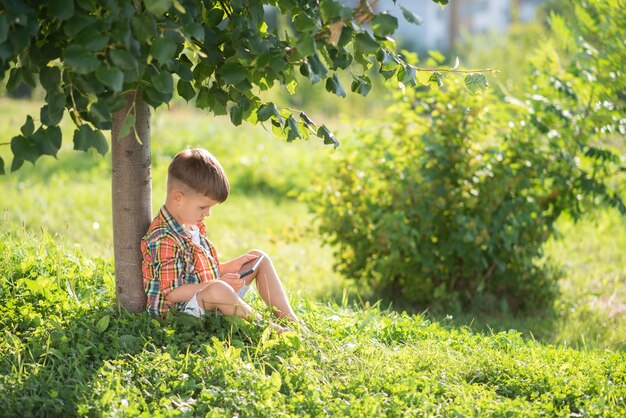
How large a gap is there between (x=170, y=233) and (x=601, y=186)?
118 inches

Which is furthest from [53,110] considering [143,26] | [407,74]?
[407,74]

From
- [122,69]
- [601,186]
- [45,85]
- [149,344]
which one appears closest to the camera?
[122,69]

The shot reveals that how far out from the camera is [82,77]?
254cm

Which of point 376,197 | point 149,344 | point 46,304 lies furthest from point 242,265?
point 376,197

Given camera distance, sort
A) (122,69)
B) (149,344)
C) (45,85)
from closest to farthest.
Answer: (122,69)
(45,85)
(149,344)

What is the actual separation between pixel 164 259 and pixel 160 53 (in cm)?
113

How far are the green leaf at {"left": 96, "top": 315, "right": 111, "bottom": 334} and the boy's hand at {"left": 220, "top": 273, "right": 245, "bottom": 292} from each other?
0.53 meters

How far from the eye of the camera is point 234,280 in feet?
11.2

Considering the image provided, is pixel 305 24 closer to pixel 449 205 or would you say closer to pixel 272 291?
pixel 272 291

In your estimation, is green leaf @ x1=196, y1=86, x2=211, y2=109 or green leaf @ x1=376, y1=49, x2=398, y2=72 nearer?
green leaf @ x1=376, y1=49, x2=398, y2=72

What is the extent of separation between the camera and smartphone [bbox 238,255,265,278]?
11.3ft

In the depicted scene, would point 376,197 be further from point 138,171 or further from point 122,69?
point 122,69

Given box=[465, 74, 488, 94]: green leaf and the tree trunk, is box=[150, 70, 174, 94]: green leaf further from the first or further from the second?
box=[465, 74, 488, 94]: green leaf

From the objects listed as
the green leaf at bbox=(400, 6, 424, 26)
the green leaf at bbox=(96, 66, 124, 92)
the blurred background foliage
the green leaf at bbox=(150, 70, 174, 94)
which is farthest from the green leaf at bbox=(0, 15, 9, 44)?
the blurred background foliage
